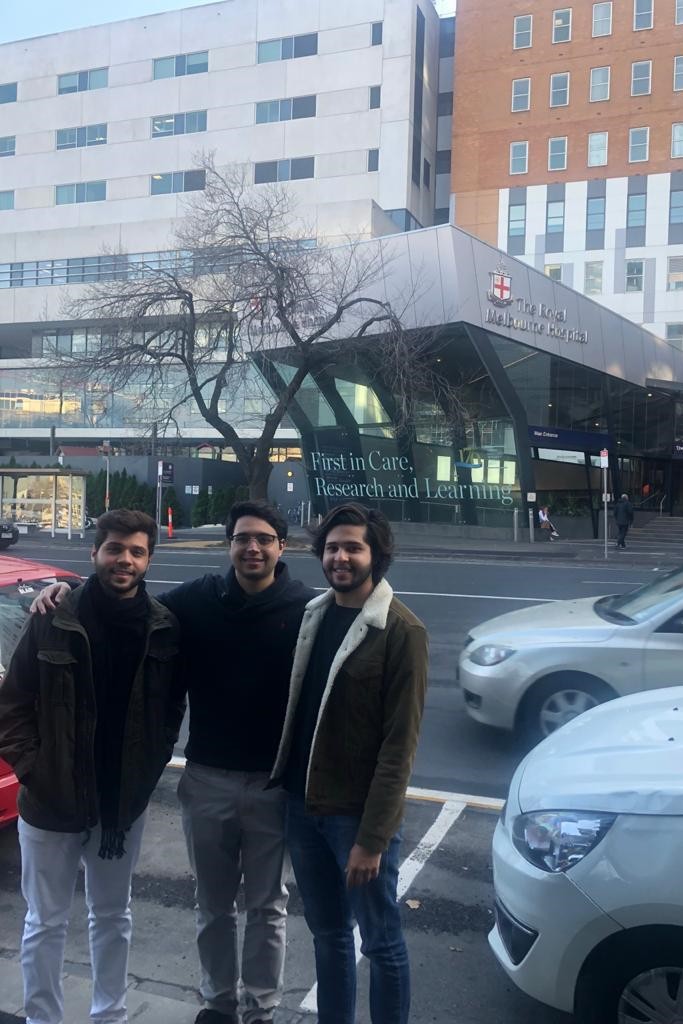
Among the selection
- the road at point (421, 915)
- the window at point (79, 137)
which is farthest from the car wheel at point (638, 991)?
the window at point (79, 137)

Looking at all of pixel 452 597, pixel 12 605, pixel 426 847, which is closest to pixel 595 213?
pixel 452 597

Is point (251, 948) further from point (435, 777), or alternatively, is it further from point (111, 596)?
point (435, 777)

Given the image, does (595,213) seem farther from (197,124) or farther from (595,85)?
(197,124)

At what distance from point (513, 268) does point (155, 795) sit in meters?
26.6

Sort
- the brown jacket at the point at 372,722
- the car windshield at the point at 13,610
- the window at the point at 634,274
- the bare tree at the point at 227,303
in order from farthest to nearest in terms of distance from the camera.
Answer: the window at the point at 634,274 → the bare tree at the point at 227,303 → the car windshield at the point at 13,610 → the brown jacket at the point at 372,722

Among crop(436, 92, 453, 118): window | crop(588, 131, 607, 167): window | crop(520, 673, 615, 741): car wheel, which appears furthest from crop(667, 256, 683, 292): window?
crop(520, 673, 615, 741): car wheel

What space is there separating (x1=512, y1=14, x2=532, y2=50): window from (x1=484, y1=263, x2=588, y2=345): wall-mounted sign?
29.7m

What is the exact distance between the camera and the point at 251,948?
2920 mm

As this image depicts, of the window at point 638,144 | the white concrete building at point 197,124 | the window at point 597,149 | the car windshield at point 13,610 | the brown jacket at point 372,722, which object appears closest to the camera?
the brown jacket at point 372,722

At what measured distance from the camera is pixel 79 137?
55.2m

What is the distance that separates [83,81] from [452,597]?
5402 cm

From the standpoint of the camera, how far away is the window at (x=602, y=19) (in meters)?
50.1

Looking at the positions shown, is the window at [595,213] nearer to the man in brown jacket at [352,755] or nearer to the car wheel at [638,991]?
the man in brown jacket at [352,755]

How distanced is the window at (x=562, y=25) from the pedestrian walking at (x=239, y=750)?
5786cm
